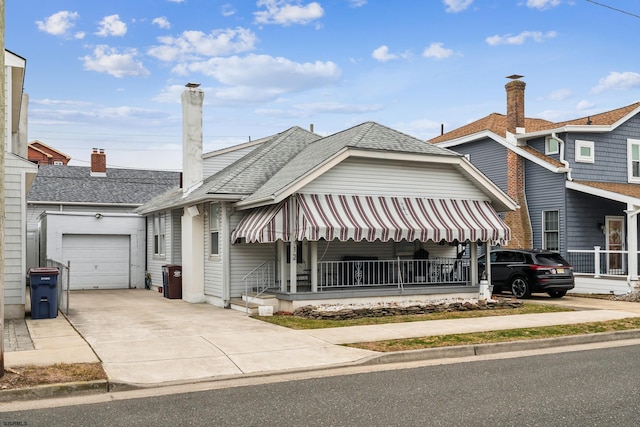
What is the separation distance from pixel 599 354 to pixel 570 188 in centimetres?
1402

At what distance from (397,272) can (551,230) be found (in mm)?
8510

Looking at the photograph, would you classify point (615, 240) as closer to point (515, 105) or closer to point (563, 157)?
point (563, 157)

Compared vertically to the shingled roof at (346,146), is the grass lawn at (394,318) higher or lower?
lower

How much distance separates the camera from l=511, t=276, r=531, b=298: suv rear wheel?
68.3 ft

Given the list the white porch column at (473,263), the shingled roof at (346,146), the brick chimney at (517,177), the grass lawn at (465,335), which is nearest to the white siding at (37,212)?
the shingled roof at (346,146)

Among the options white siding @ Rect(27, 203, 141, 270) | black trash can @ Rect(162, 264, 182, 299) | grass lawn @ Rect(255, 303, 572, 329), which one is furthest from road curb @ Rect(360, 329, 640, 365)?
white siding @ Rect(27, 203, 141, 270)

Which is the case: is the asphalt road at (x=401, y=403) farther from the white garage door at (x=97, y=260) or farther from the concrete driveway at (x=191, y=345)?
the white garage door at (x=97, y=260)

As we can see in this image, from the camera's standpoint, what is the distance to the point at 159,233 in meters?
24.3

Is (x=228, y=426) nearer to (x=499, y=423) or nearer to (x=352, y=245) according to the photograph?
(x=499, y=423)

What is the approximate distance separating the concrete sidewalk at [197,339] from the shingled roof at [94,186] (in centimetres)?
1594

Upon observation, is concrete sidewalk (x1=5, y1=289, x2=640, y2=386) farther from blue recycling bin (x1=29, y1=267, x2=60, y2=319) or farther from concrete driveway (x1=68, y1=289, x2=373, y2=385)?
blue recycling bin (x1=29, y1=267, x2=60, y2=319)

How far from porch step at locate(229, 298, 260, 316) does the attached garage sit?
30.7 ft

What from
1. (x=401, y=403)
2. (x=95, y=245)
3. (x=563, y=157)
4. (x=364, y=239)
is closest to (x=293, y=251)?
(x=364, y=239)

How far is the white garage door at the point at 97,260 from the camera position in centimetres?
2488
